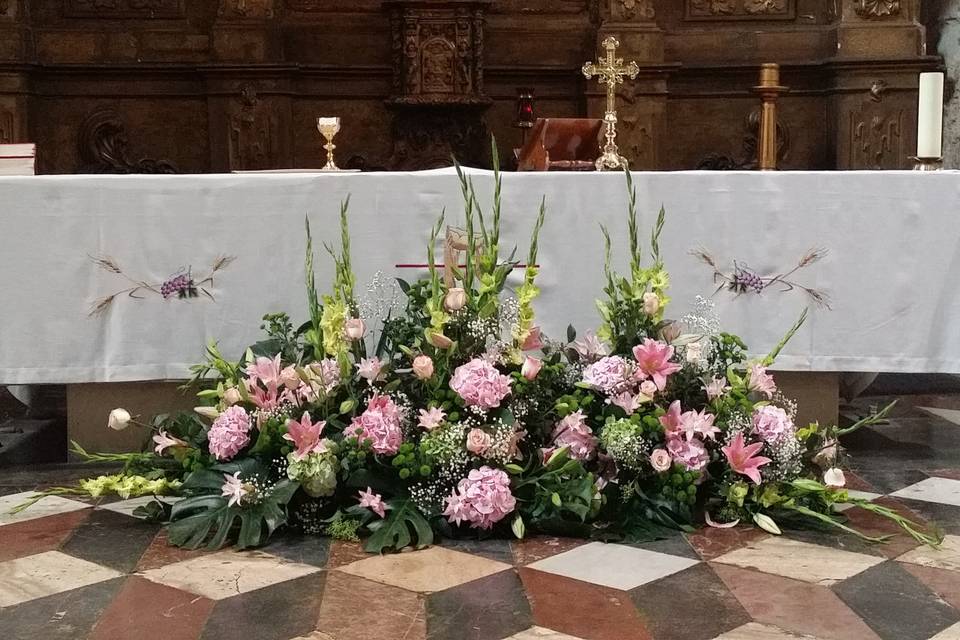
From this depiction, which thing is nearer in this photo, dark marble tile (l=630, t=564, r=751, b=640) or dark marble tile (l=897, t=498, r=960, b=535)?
dark marble tile (l=630, t=564, r=751, b=640)

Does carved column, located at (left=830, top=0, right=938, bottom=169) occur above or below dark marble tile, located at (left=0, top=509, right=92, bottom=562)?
above

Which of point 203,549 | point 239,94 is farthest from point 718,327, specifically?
point 239,94

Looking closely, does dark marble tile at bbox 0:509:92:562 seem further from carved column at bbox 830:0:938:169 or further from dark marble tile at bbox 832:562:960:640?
carved column at bbox 830:0:938:169

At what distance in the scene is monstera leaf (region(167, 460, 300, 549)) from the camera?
2724 millimetres

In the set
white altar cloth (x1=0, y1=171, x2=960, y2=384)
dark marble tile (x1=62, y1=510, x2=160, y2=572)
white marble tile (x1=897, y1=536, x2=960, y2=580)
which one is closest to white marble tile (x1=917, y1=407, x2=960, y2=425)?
white altar cloth (x1=0, y1=171, x2=960, y2=384)

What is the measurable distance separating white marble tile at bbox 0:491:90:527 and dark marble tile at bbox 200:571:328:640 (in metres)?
0.93

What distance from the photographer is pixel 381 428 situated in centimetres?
278

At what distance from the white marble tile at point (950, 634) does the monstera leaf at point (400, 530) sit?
3.63 ft

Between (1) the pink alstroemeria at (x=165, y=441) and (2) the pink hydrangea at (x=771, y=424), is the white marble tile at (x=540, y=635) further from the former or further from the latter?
(1) the pink alstroemeria at (x=165, y=441)

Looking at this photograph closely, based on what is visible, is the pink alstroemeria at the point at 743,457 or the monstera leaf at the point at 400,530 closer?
the monstera leaf at the point at 400,530

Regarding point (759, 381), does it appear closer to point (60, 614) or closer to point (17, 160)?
point (60, 614)

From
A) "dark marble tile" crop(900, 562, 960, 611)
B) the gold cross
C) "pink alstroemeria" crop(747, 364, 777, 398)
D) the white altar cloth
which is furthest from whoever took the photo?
the gold cross

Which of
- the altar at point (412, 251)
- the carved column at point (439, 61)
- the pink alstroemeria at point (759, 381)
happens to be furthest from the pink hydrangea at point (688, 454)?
the carved column at point (439, 61)

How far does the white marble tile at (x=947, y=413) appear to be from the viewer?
14.0 feet
